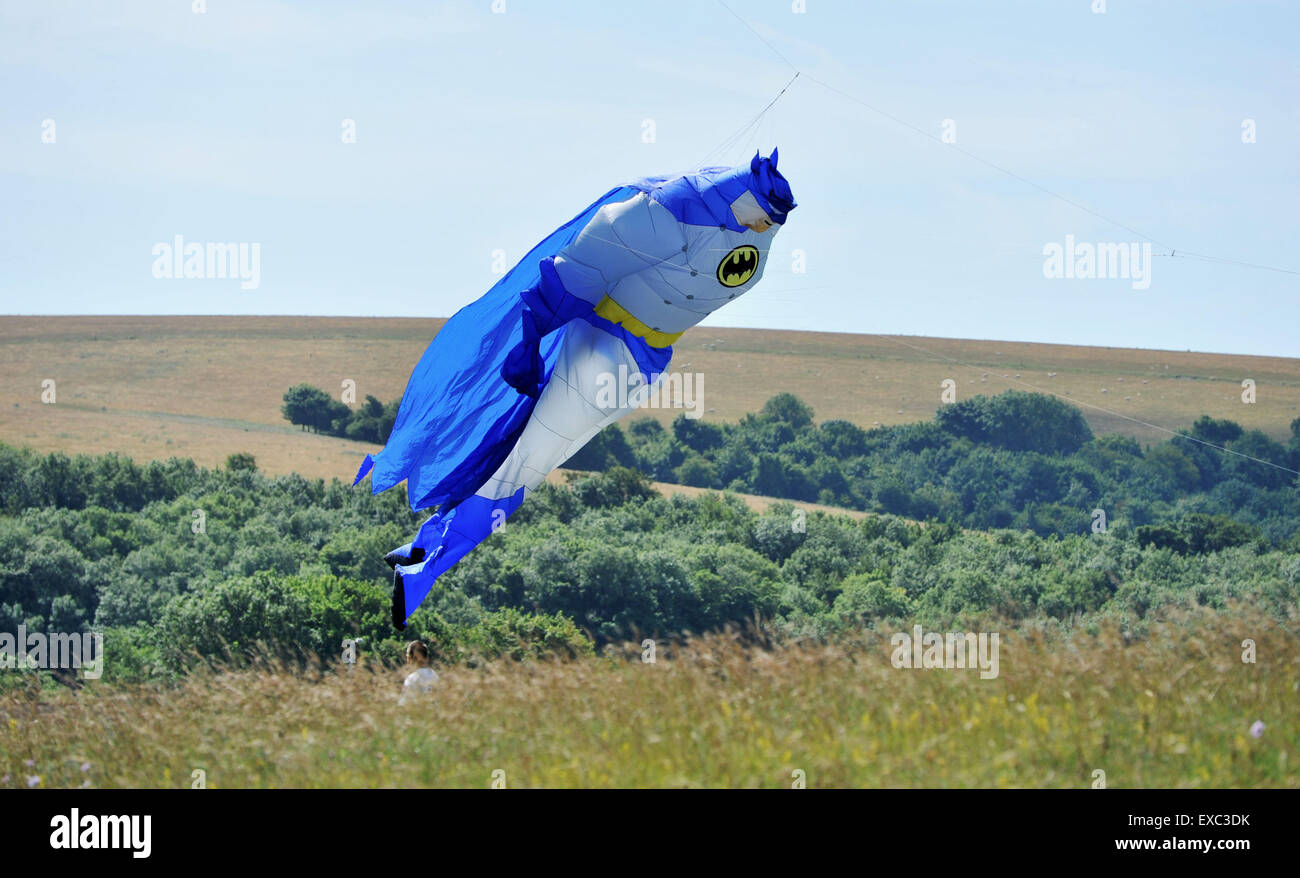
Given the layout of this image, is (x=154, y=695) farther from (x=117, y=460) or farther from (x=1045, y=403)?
(x=1045, y=403)

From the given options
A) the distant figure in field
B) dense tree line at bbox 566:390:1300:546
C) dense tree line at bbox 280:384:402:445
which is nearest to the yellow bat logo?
the distant figure in field

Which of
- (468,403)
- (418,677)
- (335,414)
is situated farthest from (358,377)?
(418,677)

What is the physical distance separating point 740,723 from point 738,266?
14.3 feet

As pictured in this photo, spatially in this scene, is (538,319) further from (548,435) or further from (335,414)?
(335,414)

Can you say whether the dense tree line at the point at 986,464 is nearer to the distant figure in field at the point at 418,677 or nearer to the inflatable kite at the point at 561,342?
the inflatable kite at the point at 561,342

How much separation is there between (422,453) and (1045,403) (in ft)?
338

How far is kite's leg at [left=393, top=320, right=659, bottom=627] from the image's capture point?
10.5 metres

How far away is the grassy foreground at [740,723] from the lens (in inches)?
241

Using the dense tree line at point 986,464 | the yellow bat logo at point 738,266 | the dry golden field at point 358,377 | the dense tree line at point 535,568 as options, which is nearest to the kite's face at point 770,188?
the yellow bat logo at point 738,266

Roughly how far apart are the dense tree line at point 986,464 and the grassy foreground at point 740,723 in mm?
75389

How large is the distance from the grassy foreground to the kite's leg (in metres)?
2.43

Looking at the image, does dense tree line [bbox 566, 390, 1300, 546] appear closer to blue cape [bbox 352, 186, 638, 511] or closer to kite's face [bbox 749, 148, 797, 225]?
blue cape [bbox 352, 186, 638, 511]

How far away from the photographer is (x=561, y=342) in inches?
422

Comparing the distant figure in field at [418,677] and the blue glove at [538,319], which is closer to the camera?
the distant figure in field at [418,677]
